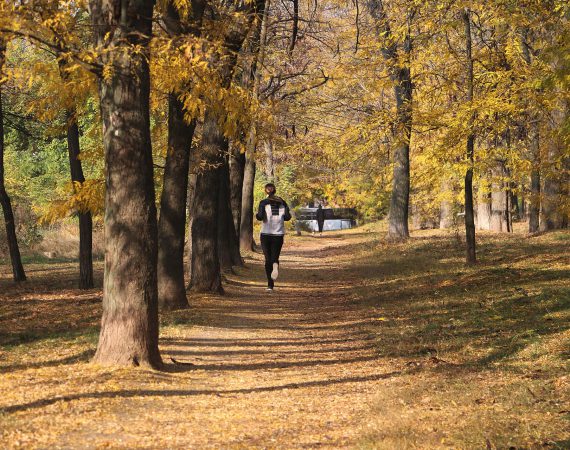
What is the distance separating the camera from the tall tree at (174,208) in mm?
15117

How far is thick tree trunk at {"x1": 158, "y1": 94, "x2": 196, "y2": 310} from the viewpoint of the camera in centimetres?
1514

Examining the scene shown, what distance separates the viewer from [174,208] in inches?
609

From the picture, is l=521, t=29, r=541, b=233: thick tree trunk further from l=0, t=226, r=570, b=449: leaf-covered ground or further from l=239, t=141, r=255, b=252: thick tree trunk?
l=239, t=141, r=255, b=252: thick tree trunk

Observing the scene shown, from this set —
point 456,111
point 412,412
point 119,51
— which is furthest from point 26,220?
point 412,412

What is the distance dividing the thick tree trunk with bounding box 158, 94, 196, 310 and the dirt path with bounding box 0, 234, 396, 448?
35.6 inches

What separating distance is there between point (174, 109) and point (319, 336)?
5.02m

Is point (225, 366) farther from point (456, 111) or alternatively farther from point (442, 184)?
point (442, 184)

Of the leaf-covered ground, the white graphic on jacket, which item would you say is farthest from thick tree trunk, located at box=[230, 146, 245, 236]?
the white graphic on jacket

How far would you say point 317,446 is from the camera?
21.1 feet

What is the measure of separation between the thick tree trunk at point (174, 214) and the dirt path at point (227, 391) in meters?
0.90

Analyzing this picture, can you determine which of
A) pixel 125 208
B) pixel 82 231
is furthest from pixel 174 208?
pixel 125 208

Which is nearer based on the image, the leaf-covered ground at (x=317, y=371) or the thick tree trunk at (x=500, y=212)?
the leaf-covered ground at (x=317, y=371)

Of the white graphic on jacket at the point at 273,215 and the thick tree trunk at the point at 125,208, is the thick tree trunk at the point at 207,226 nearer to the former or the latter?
the white graphic on jacket at the point at 273,215

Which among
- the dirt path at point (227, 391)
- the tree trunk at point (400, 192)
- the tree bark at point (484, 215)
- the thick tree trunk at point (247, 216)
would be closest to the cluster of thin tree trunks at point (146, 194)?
the dirt path at point (227, 391)
